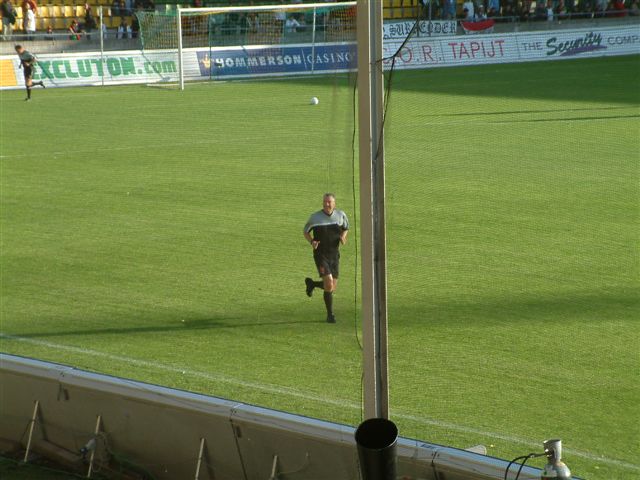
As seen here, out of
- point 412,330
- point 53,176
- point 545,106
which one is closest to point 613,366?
point 412,330

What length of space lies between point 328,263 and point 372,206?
4245 millimetres

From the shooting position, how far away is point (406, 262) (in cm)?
1156

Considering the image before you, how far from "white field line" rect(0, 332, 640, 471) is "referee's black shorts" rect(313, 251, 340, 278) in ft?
4.35

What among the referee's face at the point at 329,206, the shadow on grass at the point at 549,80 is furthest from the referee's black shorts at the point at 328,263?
the shadow on grass at the point at 549,80

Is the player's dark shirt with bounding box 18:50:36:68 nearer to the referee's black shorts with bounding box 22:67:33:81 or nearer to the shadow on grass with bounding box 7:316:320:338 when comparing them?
the referee's black shorts with bounding box 22:67:33:81

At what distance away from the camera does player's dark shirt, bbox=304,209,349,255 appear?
28.8 ft

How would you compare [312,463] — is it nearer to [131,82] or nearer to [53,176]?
[53,176]

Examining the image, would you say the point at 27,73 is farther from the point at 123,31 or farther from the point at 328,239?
the point at 328,239

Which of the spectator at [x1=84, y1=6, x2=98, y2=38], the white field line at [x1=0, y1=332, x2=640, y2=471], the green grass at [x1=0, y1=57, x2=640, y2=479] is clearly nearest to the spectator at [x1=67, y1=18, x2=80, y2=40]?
the spectator at [x1=84, y1=6, x2=98, y2=38]

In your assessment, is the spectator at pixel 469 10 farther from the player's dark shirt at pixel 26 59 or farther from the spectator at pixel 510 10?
the player's dark shirt at pixel 26 59

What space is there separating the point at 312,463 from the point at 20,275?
6774mm

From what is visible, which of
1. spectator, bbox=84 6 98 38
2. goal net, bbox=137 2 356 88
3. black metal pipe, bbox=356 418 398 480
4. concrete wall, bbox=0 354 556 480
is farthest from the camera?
spectator, bbox=84 6 98 38

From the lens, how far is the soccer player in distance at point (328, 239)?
8.77m

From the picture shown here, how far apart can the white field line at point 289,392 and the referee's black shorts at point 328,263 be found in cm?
133
